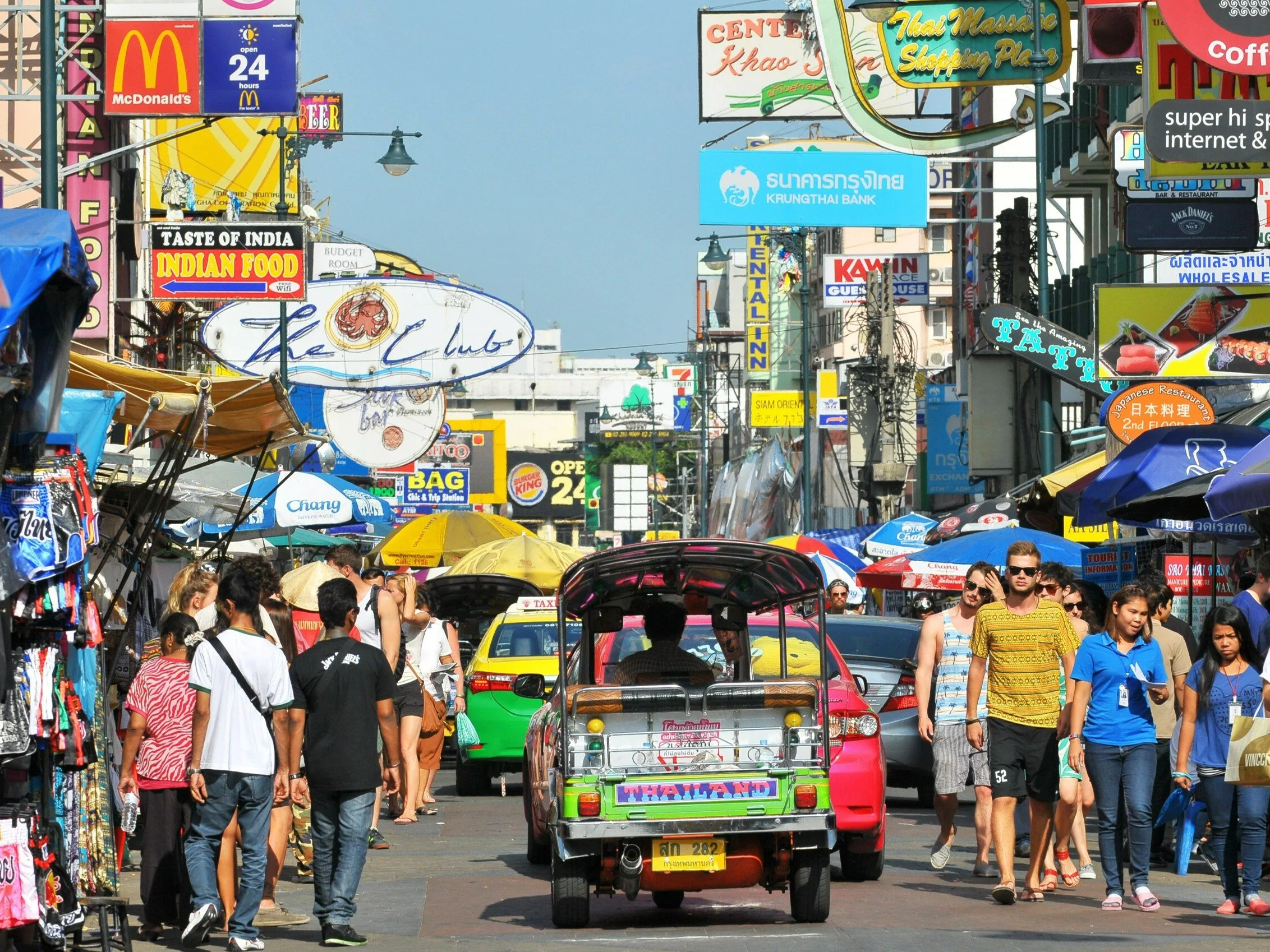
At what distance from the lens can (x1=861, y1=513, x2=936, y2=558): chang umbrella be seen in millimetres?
29172

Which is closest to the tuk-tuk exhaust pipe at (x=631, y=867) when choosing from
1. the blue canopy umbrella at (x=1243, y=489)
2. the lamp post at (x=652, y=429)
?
the blue canopy umbrella at (x=1243, y=489)

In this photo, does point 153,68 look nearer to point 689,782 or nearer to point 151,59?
point 151,59

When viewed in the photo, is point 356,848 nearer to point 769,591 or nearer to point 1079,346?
point 769,591

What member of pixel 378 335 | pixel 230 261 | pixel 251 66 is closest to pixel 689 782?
pixel 251 66

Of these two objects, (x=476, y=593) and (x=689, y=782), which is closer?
(x=689, y=782)

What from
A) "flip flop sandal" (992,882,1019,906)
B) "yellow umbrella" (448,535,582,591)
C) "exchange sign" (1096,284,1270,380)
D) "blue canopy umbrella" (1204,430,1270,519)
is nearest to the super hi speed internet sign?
"yellow umbrella" (448,535,582,591)

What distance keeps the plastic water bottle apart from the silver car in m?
6.44

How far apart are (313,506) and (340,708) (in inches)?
540

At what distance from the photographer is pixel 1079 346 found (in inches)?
882

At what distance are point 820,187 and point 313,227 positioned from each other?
36.5m

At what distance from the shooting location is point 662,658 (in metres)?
A: 11.3

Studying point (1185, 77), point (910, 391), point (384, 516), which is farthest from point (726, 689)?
point (910, 391)

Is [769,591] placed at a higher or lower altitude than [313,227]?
lower

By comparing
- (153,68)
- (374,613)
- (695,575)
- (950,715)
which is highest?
(153,68)
